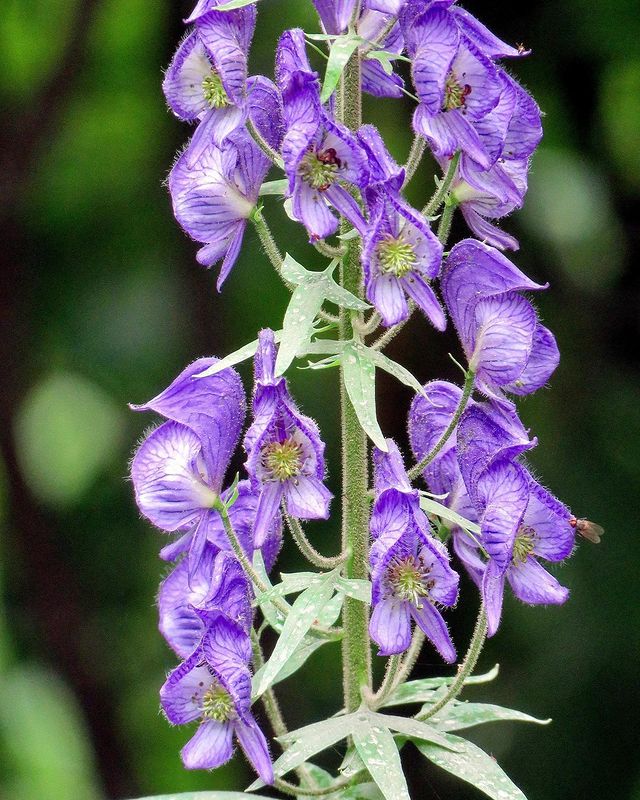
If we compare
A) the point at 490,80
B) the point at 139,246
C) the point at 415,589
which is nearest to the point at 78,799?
the point at 139,246

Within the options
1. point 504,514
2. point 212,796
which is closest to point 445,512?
point 504,514

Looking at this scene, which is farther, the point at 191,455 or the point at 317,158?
the point at 191,455

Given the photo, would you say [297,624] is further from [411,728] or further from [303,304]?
[303,304]

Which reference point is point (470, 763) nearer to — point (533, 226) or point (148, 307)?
point (533, 226)

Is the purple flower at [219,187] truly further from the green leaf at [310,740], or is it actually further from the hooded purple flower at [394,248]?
the green leaf at [310,740]

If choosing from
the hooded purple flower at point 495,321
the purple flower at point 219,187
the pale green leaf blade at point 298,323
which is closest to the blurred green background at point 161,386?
the hooded purple flower at point 495,321

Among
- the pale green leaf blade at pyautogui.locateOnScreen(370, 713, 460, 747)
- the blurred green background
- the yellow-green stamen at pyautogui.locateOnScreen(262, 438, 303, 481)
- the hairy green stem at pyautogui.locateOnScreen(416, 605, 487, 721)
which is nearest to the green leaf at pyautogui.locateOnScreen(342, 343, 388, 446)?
the yellow-green stamen at pyautogui.locateOnScreen(262, 438, 303, 481)
